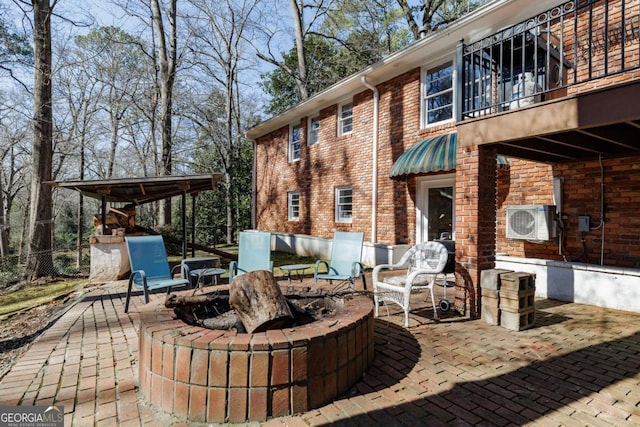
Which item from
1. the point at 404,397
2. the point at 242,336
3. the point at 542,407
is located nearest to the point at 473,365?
the point at 542,407

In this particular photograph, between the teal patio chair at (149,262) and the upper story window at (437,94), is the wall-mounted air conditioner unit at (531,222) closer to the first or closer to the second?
the upper story window at (437,94)

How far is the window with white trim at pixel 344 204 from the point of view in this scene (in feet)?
37.1

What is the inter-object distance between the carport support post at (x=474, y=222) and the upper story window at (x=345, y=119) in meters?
6.83

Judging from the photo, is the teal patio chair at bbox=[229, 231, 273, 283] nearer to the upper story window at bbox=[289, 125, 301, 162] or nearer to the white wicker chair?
the white wicker chair

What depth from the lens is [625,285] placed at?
16.7 ft

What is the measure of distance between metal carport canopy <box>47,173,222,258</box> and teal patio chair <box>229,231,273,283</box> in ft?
6.86

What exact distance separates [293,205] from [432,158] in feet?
27.1

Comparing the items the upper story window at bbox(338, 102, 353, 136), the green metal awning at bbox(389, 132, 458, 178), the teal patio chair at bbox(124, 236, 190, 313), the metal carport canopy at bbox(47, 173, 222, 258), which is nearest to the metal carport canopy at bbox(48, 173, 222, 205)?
the metal carport canopy at bbox(47, 173, 222, 258)

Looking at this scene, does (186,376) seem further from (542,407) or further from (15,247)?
(15,247)

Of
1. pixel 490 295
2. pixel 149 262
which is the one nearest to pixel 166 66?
pixel 149 262

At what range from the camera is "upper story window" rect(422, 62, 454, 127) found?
8156mm

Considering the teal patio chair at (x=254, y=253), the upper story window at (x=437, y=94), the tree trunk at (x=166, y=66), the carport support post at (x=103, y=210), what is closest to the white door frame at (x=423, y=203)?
the upper story window at (x=437, y=94)

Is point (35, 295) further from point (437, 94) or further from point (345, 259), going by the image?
point (437, 94)

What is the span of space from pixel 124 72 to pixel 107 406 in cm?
1980
